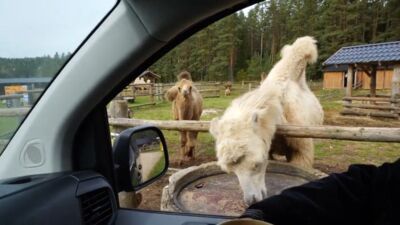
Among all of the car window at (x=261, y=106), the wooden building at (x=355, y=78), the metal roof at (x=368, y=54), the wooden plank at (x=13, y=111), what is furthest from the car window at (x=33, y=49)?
the wooden building at (x=355, y=78)

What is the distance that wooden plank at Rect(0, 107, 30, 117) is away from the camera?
2.50 feet

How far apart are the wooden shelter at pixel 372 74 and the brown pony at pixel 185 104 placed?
6.80 feet

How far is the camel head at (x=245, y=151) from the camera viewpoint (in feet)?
6.48

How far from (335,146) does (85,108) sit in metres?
3.90

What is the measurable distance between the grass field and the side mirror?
6.48 feet

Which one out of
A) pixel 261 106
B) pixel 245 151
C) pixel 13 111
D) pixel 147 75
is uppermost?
pixel 147 75

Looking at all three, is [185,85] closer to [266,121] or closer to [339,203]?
[266,121]

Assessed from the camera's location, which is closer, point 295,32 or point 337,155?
point 337,155

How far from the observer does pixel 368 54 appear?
431cm

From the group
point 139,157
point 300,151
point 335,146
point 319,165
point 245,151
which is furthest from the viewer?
point 335,146

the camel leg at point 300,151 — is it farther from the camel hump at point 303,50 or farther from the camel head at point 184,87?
the camel head at point 184,87

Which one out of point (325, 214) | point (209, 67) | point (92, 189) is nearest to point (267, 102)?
point (209, 67)

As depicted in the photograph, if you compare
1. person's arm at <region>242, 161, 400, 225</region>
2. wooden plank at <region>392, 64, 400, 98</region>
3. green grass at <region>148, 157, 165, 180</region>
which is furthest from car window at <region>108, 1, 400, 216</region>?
person's arm at <region>242, 161, 400, 225</region>

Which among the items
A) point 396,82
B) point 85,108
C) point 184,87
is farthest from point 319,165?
point 85,108
